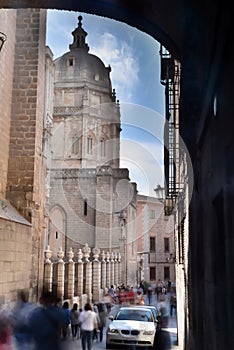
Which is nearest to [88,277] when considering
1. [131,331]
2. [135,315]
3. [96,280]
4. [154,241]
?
[96,280]

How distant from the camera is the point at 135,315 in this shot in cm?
1242

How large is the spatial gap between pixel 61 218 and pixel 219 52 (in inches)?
1349

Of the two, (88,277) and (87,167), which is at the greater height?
(87,167)

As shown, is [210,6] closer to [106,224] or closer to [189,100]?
[189,100]

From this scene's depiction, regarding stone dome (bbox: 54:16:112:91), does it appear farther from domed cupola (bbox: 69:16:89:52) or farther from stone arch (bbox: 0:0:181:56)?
stone arch (bbox: 0:0:181:56)

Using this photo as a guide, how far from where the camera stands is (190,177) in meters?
6.70

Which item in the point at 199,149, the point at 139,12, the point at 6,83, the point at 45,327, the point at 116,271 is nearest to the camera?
the point at 199,149

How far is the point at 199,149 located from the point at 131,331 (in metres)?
7.47

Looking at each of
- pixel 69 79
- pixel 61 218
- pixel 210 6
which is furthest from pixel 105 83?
pixel 210 6

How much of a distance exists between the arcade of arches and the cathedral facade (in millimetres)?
19219

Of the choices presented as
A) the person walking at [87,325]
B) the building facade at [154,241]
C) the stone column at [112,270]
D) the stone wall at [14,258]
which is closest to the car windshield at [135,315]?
the person walking at [87,325]

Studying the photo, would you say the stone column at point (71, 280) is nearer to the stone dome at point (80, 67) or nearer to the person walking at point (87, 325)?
the person walking at point (87, 325)

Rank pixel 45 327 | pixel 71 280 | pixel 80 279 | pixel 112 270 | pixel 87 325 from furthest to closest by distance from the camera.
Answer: pixel 112 270 < pixel 80 279 < pixel 71 280 < pixel 87 325 < pixel 45 327

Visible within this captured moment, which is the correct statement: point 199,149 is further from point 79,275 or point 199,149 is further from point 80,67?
point 80,67
